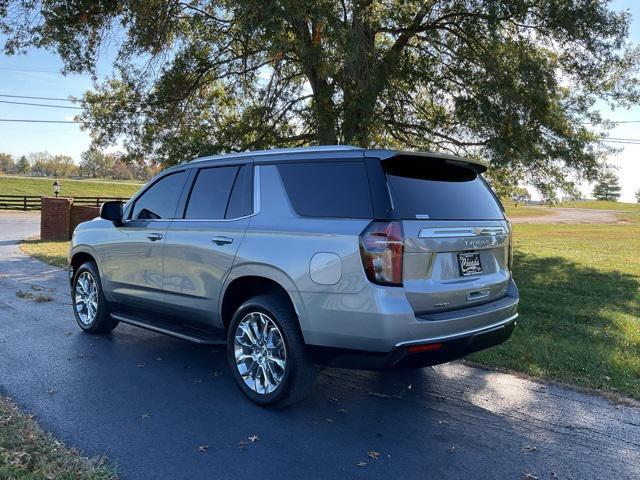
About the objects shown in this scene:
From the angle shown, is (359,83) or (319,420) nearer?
(319,420)

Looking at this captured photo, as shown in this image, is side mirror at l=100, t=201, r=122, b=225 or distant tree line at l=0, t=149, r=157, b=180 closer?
side mirror at l=100, t=201, r=122, b=225

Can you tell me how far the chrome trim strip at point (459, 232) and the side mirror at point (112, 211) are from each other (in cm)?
355

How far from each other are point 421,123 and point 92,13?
334 inches

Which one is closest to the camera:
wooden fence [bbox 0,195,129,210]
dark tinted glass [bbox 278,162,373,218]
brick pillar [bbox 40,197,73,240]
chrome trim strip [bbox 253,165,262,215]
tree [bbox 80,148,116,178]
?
dark tinted glass [bbox 278,162,373,218]

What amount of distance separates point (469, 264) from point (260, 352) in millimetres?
1746

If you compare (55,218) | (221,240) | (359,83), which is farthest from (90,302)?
(55,218)

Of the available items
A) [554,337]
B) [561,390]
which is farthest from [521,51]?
[561,390]

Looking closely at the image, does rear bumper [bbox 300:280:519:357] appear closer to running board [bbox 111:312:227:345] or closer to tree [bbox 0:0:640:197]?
running board [bbox 111:312:227:345]

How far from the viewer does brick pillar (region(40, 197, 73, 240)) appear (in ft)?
61.4

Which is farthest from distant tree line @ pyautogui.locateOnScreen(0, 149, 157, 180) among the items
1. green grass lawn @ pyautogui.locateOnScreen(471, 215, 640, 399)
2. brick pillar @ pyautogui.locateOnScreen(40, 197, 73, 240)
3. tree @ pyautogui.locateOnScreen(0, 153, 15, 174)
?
green grass lawn @ pyautogui.locateOnScreen(471, 215, 640, 399)

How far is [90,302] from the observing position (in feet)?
20.2

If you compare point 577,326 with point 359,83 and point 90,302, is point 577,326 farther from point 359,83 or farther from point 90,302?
point 359,83

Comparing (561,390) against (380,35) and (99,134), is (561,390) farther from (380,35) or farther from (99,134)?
(99,134)

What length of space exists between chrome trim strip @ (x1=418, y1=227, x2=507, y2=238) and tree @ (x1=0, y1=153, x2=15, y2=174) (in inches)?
5574
